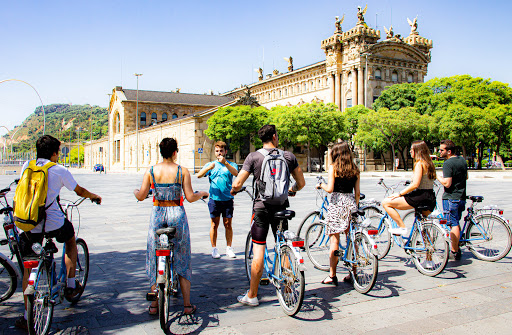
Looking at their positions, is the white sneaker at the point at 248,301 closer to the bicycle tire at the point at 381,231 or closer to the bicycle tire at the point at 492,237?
the bicycle tire at the point at 381,231

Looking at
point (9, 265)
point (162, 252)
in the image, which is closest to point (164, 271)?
point (162, 252)

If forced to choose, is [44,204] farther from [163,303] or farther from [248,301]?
[248,301]

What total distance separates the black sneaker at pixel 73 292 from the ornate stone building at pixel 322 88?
51.5 meters

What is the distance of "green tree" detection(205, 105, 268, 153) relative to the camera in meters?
53.9

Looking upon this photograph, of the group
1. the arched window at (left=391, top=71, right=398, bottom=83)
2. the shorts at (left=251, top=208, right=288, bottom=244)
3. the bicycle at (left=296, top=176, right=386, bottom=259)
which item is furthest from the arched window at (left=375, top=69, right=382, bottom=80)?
the shorts at (left=251, top=208, right=288, bottom=244)

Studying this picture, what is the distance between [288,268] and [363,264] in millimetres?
1264

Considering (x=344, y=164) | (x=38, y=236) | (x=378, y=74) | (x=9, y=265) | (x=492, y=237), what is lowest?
(x=492, y=237)

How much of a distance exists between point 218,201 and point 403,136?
154 ft

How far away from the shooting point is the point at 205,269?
6996mm

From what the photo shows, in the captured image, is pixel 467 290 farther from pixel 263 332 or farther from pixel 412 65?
pixel 412 65

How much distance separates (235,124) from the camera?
177 feet

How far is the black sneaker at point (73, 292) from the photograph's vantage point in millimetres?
5031

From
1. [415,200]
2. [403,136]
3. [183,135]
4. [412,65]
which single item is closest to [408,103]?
A: [403,136]

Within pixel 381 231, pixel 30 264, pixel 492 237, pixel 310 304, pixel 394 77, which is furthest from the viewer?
pixel 394 77
